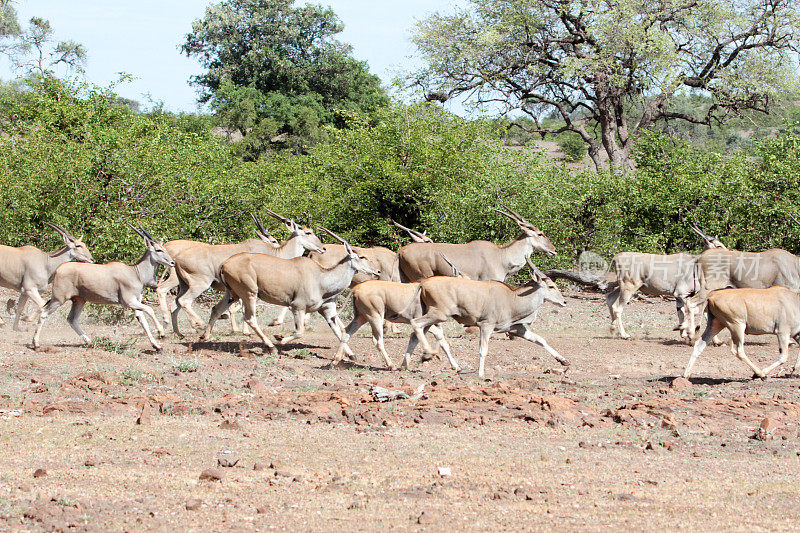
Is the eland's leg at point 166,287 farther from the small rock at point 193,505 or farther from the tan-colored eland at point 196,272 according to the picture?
the small rock at point 193,505

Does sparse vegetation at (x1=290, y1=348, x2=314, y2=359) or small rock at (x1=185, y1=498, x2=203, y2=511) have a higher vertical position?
sparse vegetation at (x1=290, y1=348, x2=314, y2=359)

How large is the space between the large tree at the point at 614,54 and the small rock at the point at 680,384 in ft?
73.5

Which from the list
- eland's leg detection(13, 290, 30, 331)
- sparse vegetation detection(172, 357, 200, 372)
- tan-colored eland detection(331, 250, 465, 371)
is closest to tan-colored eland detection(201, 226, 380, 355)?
tan-colored eland detection(331, 250, 465, 371)

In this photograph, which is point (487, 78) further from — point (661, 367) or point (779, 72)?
point (661, 367)

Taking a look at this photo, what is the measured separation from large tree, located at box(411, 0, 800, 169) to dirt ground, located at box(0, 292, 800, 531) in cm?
2301

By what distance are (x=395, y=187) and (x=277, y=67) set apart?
28505 millimetres

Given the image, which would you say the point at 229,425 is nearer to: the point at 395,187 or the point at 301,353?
the point at 301,353

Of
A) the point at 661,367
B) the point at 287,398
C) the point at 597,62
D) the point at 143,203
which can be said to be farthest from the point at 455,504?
the point at 597,62

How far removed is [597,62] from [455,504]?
30.3 m

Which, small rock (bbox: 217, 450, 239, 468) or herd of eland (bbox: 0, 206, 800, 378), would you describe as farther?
herd of eland (bbox: 0, 206, 800, 378)

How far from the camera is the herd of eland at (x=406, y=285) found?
1140cm

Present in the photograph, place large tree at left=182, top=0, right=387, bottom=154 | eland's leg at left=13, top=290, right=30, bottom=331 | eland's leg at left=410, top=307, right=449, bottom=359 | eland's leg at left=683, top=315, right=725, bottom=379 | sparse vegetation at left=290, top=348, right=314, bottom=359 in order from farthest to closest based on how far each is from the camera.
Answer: large tree at left=182, top=0, right=387, bottom=154 < eland's leg at left=13, top=290, right=30, bottom=331 < sparse vegetation at left=290, top=348, right=314, bottom=359 < eland's leg at left=410, top=307, right=449, bottom=359 < eland's leg at left=683, top=315, right=725, bottom=379

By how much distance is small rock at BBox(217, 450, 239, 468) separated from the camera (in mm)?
6887

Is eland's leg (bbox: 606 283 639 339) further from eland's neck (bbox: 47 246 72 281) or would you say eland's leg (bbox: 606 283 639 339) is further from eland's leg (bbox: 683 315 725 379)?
eland's neck (bbox: 47 246 72 281)
